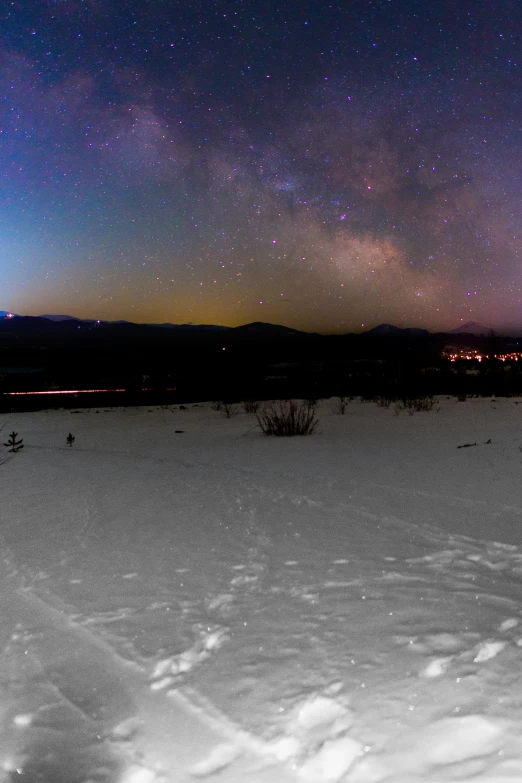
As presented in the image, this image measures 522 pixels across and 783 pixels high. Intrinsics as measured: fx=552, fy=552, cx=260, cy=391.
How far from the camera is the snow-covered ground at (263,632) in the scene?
1.63 meters

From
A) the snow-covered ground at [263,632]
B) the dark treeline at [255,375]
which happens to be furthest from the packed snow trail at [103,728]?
the dark treeline at [255,375]

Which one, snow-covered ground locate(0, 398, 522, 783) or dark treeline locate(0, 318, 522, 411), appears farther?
dark treeline locate(0, 318, 522, 411)

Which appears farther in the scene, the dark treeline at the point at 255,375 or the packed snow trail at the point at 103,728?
the dark treeline at the point at 255,375

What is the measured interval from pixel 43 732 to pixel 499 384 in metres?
22.0

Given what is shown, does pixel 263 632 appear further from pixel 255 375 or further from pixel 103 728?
pixel 255 375

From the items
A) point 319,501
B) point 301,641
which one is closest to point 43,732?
point 301,641

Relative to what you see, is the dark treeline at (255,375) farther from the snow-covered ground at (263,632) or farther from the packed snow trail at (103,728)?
the packed snow trail at (103,728)

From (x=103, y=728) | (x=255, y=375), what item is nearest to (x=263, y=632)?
(x=103, y=728)

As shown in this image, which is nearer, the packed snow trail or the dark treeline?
the packed snow trail

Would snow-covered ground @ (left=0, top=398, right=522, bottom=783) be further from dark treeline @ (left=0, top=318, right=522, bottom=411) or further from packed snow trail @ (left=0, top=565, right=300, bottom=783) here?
dark treeline @ (left=0, top=318, right=522, bottom=411)

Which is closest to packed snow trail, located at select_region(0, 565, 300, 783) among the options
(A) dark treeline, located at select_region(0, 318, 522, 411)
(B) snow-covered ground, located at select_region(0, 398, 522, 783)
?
(B) snow-covered ground, located at select_region(0, 398, 522, 783)

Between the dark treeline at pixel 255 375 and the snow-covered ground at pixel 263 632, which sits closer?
the snow-covered ground at pixel 263 632

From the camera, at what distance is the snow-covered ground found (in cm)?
163

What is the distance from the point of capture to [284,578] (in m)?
3.02
